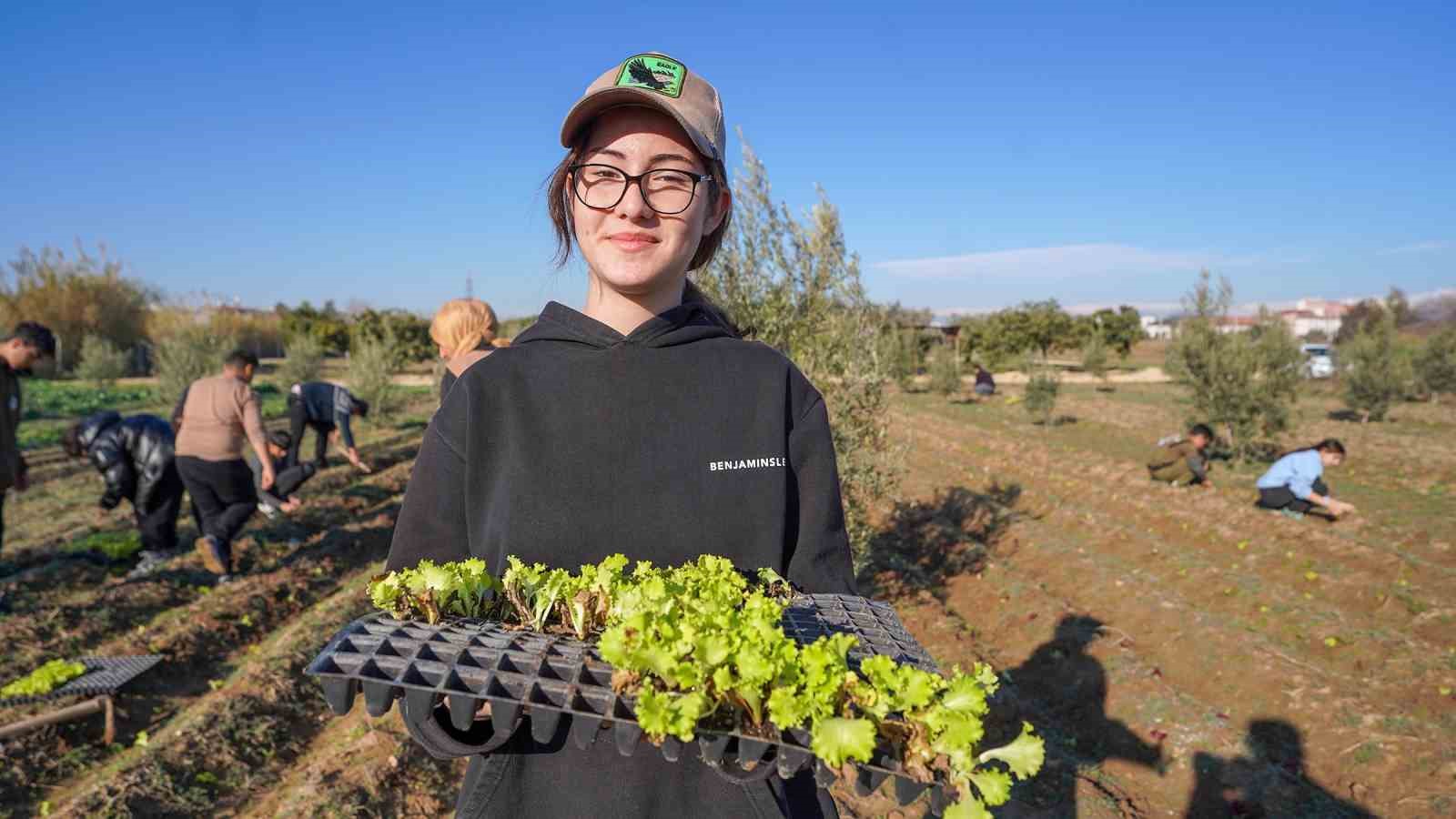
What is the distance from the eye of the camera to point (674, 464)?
188 centimetres

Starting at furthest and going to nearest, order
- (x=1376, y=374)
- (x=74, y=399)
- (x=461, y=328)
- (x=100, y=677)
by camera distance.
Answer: (x=74, y=399) → (x=1376, y=374) → (x=100, y=677) → (x=461, y=328)

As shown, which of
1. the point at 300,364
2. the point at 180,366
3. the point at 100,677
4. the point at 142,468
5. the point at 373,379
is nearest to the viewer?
the point at 100,677

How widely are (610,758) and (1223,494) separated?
48.2ft

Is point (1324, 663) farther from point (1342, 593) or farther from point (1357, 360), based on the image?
point (1357, 360)

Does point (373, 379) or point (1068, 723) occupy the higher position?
point (373, 379)

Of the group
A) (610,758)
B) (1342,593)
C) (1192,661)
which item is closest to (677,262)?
(610,758)

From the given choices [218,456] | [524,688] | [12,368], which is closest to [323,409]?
[218,456]

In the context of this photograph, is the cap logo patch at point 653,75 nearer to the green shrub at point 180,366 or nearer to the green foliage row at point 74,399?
the green shrub at point 180,366

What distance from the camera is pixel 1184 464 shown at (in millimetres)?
14070

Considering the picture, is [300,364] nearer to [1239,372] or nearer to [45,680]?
[45,680]

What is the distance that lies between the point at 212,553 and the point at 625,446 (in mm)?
9163

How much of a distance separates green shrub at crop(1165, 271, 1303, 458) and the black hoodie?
1797cm

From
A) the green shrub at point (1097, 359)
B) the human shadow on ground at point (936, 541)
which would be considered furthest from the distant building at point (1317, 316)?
the human shadow on ground at point (936, 541)

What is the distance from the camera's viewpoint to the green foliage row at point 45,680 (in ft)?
19.8
